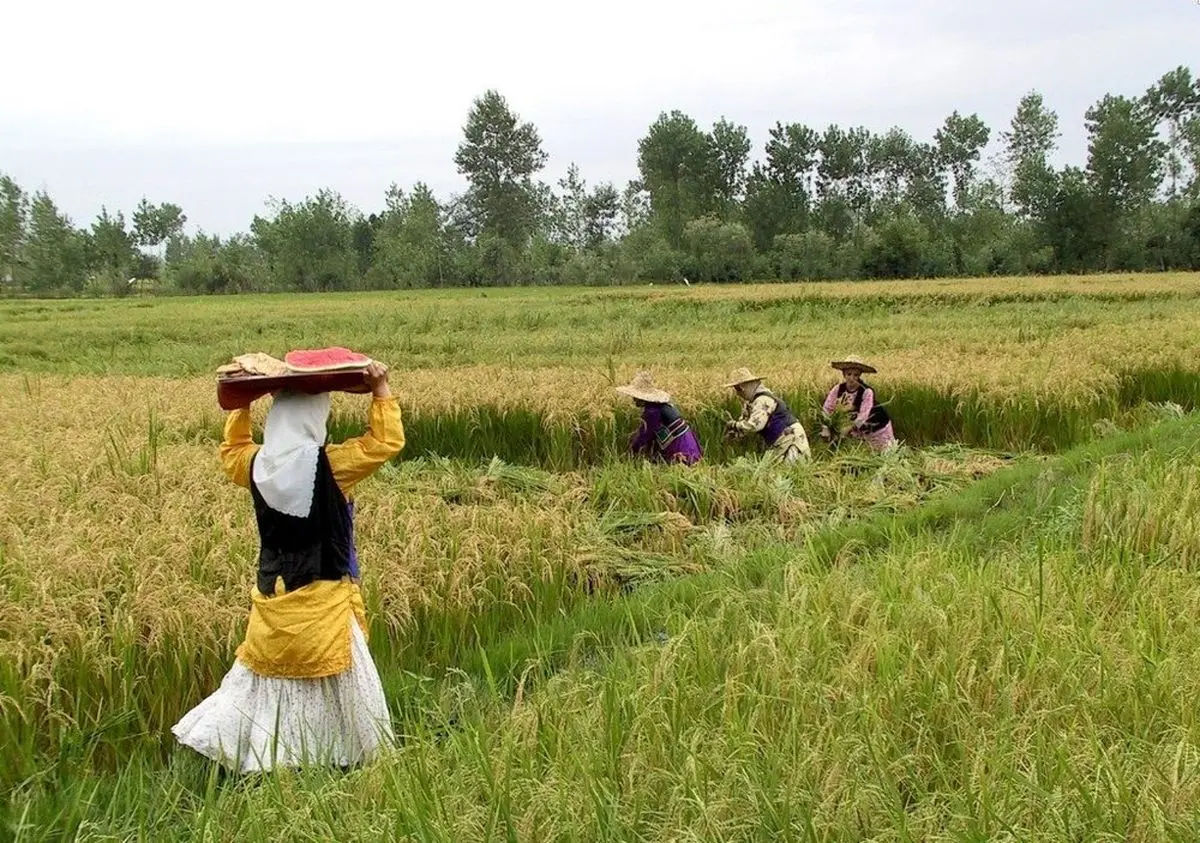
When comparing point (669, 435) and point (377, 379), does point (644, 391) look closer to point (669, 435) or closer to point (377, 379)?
point (669, 435)

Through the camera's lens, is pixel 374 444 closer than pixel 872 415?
Yes

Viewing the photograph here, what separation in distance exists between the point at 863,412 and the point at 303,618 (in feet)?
21.4

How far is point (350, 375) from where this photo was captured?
126 inches

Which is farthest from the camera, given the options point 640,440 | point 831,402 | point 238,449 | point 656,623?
point 831,402

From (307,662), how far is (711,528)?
356 cm

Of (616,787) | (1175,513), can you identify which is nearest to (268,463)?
(616,787)

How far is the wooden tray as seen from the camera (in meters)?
3.10

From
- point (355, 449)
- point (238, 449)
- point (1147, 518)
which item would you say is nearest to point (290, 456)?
point (355, 449)

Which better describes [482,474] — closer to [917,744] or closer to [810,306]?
[917,744]

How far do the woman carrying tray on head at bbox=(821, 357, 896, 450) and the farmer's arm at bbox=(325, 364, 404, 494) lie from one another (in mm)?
6158

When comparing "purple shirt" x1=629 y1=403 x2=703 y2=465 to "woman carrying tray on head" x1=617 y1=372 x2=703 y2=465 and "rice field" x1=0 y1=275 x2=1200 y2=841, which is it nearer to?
"woman carrying tray on head" x1=617 y1=372 x2=703 y2=465

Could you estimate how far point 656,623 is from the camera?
4250 millimetres

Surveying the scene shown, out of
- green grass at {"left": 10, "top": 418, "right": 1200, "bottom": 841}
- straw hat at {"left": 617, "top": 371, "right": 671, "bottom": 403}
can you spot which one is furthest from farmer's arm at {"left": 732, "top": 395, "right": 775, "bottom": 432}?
green grass at {"left": 10, "top": 418, "right": 1200, "bottom": 841}

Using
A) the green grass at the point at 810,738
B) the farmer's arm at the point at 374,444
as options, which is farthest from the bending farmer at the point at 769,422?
the farmer's arm at the point at 374,444
